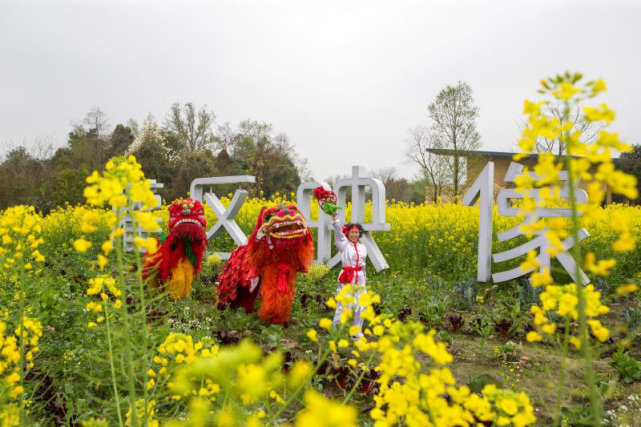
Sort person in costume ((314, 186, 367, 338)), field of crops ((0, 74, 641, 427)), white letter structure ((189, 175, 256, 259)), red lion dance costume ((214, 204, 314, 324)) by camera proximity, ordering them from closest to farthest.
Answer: field of crops ((0, 74, 641, 427)) < person in costume ((314, 186, 367, 338)) < red lion dance costume ((214, 204, 314, 324)) < white letter structure ((189, 175, 256, 259))

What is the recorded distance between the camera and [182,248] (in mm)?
5340

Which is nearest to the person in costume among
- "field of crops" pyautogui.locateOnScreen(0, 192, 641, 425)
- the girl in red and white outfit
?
the girl in red and white outfit

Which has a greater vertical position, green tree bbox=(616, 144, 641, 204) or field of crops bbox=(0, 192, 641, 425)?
green tree bbox=(616, 144, 641, 204)

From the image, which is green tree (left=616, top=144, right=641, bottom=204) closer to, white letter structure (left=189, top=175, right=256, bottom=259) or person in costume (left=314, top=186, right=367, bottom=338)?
white letter structure (left=189, top=175, right=256, bottom=259)

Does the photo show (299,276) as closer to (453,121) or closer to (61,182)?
(61,182)

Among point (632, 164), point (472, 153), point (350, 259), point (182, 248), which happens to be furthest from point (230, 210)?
point (632, 164)

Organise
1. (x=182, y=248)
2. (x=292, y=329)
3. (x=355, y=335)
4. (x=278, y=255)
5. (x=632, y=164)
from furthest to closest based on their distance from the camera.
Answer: (x=632, y=164) < (x=182, y=248) < (x=292, y=329) < (x=278, y=255) < (x=355, y=335)

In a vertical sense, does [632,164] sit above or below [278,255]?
above

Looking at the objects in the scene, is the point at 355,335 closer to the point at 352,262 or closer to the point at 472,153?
the point at 352,262

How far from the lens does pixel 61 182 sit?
58.8 feet

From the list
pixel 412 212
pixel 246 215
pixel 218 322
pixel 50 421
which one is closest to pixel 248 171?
pixel 246 215

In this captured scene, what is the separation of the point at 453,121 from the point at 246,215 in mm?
15573

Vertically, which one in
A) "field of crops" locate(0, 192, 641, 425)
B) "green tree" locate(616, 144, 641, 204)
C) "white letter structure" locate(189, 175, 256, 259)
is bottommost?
"field of crops" locate(0, 192, 641, 425)

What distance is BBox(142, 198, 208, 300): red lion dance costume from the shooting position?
520 cm
